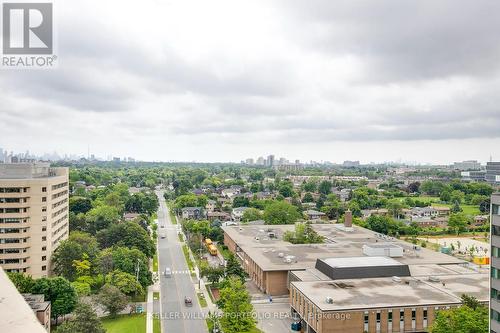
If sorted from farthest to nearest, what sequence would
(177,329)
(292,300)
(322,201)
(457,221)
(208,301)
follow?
(322,201) → (457,221) → (208,301) → (292,300) → (177,329)

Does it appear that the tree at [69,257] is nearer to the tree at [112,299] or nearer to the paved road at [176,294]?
the paved road at [176,294]

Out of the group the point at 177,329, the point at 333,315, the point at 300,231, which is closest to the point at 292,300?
the point at 333,315

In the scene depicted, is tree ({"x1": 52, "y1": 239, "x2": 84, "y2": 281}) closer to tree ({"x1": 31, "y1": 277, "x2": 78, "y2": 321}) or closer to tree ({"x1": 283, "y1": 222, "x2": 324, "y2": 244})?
tree ({"x1": 31, "y1": 277, "x2": 78, "y2": 321})

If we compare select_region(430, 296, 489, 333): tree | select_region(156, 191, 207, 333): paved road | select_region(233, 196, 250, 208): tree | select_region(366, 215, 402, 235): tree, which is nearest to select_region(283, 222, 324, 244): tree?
select_region(156, 191, 207, 333): paved road

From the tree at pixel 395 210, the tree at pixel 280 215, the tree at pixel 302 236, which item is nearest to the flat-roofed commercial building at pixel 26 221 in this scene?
the tree at pixel 302 236

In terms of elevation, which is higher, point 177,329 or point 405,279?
point 405,279

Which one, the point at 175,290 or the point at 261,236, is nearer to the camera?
the point at 175,290

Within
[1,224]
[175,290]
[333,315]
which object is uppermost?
[1,224]

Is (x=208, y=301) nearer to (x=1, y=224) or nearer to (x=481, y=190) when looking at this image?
(x=1, y=224)
